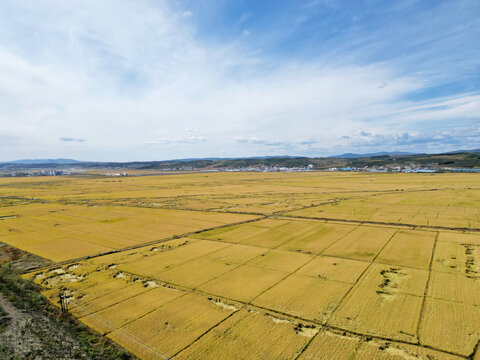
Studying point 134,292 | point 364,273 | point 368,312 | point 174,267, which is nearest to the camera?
point 368,312

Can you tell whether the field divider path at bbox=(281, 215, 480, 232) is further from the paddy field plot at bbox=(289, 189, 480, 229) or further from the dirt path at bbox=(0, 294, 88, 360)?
the dirt path at bbox=(0, 294, 88, 360)

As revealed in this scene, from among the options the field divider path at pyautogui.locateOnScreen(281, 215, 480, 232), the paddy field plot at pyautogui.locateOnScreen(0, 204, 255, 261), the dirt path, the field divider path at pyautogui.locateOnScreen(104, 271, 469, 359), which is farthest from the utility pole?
the field divider path at pyautogui.locateOnScreen(281, 215, 480, 232)

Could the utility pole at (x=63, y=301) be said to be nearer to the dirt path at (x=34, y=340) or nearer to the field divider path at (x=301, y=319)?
the dirt path at (x=34, y=340)

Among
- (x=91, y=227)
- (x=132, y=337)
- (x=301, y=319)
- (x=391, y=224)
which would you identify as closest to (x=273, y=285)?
(x=301, y=319)

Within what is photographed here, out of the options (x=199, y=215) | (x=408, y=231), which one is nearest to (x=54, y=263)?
(x=199, y=215)

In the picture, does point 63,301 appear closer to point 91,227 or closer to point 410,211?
point 91,227

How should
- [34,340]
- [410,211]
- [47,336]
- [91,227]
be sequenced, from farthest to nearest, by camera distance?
[410,211] → [91,227] → [47,336] → [34,340]

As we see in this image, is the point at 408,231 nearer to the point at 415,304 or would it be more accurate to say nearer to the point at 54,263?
the point at 415,304

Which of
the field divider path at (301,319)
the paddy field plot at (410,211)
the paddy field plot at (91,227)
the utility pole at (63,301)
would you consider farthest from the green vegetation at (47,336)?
the paddy field plot at (410,211)
